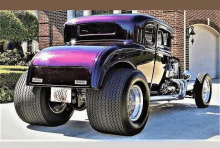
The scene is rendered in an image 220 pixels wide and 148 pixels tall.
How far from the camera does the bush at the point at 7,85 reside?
874cm

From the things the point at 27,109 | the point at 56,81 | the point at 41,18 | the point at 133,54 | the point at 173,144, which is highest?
the point at 41,18

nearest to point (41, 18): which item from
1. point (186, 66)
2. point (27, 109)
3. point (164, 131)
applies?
point (186, 66)

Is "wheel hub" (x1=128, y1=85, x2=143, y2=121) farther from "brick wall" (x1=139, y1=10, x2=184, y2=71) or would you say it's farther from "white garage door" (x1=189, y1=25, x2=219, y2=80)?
"white garage door" (x1=189, y1=25, x2=219, y2=80)

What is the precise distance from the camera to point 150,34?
652 centimetres

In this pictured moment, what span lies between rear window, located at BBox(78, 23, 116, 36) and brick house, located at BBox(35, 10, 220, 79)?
8.49 feet

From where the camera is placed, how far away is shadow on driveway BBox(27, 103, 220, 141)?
534 centimetres

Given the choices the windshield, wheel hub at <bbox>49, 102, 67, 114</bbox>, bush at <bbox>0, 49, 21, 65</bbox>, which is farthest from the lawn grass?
wheel hub at <bbox>49, 102, 67, 114</bbox>

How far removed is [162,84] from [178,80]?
2.04 ft

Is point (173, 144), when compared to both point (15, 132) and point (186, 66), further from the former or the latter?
point (186, 66)

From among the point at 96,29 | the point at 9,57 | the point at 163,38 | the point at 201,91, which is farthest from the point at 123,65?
the point at 9,57

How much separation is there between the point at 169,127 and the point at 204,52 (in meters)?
5.41

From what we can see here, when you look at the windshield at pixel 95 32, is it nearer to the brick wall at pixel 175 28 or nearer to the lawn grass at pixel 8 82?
the lawn grass at pixel 8 82

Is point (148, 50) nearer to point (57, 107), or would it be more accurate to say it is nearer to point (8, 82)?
point (57, 107)

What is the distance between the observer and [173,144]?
5.07 m
